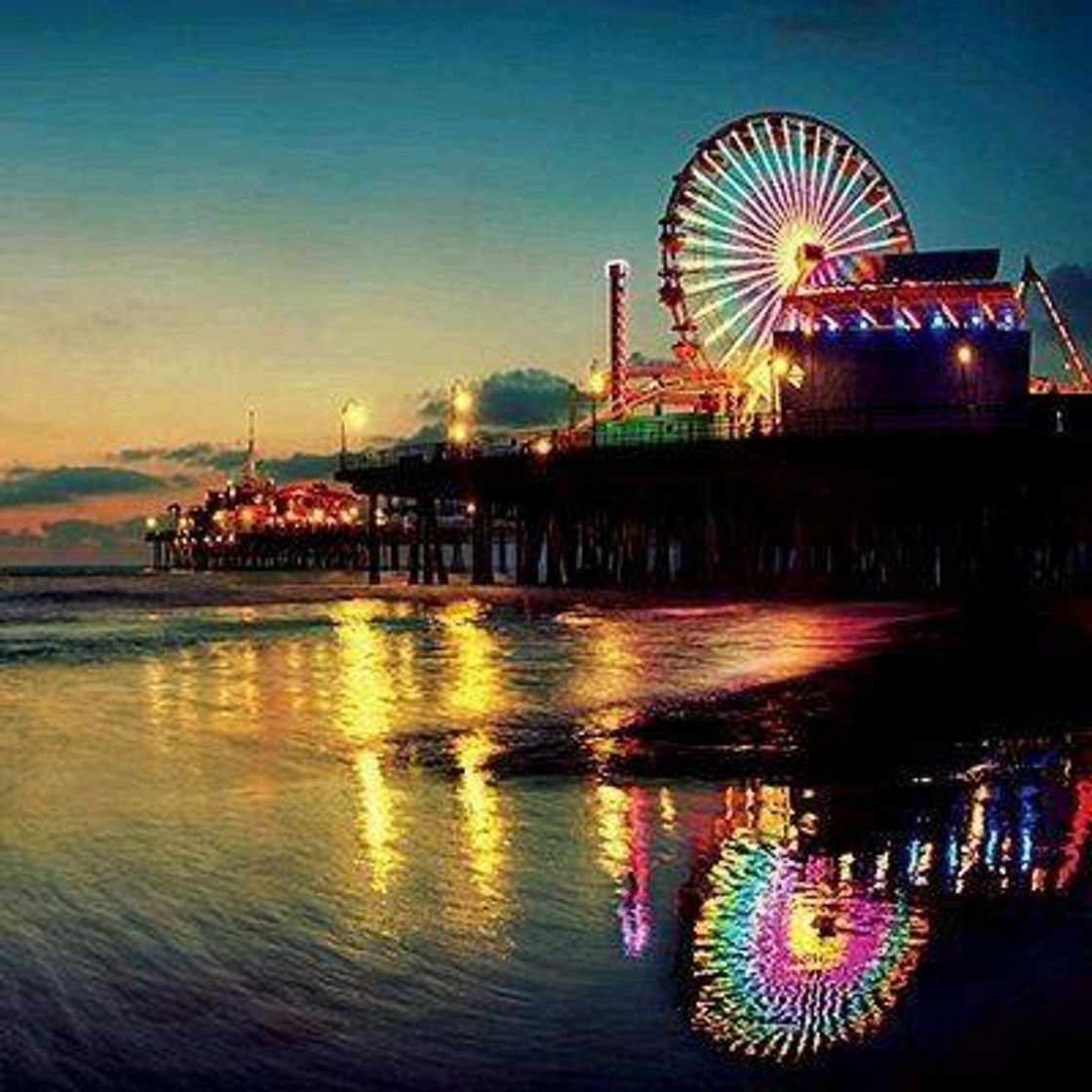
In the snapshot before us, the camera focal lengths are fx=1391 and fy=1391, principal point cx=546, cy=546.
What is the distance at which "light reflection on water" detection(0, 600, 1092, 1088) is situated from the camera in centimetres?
498

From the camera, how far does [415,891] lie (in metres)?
7.38

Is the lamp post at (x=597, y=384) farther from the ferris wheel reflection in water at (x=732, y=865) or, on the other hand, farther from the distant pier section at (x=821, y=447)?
the ferris wheel reflection in water at (x=732, y=865)

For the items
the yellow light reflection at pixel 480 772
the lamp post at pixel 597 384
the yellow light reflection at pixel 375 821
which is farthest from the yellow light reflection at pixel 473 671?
the lamp post at pixel 597 384

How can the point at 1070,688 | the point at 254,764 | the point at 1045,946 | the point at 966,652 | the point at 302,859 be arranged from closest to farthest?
the point at 1045,946 < the point at 302,859 < the point at 254,764 < the point at 1070,688 < the point at 966,652

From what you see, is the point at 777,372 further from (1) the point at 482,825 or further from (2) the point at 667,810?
(1) the point at 482,825

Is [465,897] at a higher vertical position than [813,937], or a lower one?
lower

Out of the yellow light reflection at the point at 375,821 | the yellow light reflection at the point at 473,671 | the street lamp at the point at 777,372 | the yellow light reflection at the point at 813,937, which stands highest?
the street lamp at the point at 777,372

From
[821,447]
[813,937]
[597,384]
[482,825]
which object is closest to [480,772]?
[482,825]

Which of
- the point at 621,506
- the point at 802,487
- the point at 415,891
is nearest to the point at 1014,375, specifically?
the point at 802,487

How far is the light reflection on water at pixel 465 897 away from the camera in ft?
16.3

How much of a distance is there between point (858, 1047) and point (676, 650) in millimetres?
21615

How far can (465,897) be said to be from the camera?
23.6 ft

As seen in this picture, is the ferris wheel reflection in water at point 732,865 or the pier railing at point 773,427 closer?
the ferris wheel reflection in water at point 732,865

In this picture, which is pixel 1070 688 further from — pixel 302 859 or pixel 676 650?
pixel 302 859
